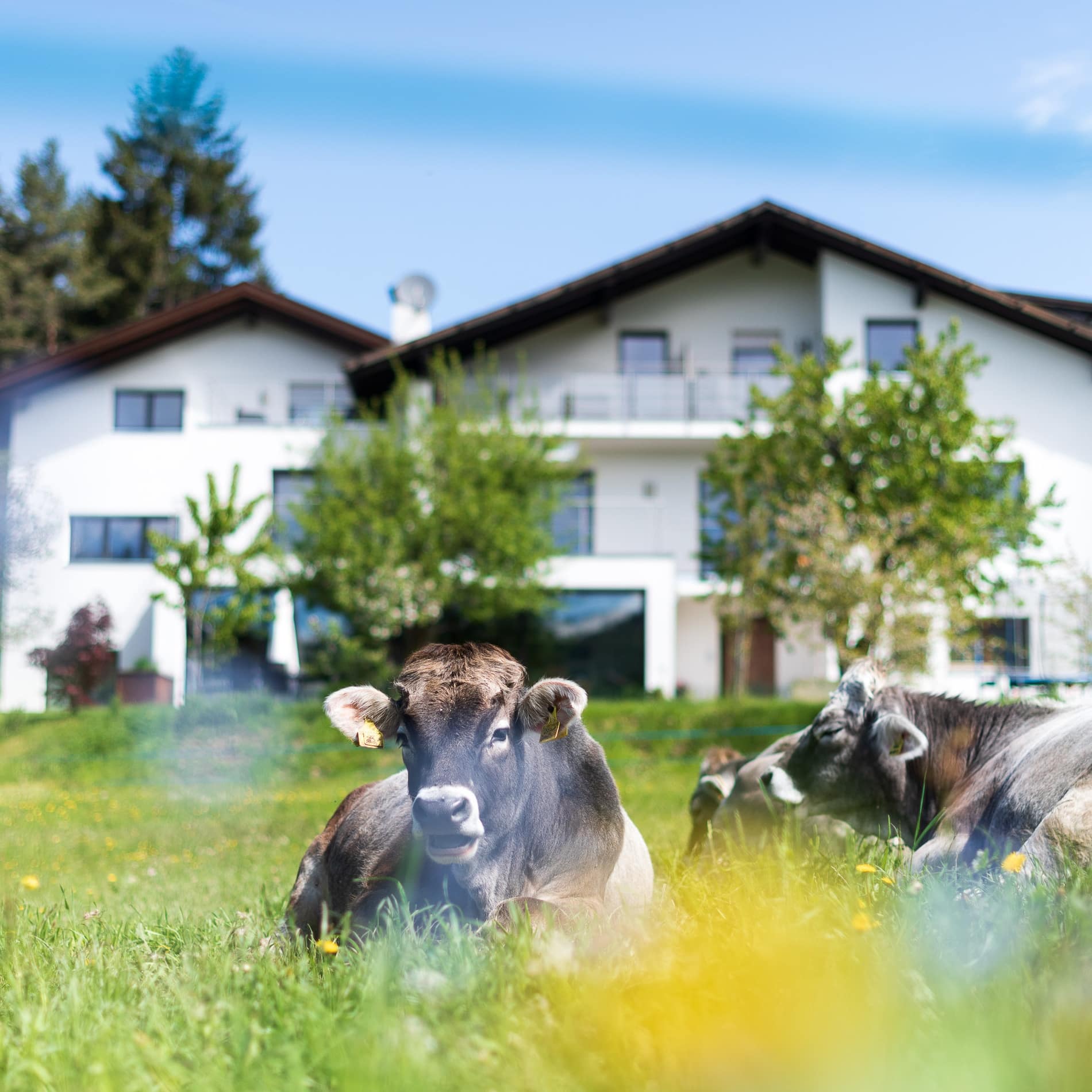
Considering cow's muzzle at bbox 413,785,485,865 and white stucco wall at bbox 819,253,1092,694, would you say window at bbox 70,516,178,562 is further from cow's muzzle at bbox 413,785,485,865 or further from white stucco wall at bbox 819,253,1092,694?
cow's muzzle at bbox 413,785,485,865

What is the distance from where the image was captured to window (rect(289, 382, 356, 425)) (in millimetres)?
36438

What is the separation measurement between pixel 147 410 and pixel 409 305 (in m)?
9.14

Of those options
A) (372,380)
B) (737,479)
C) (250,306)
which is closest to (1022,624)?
(737,479)

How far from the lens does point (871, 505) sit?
26.4m

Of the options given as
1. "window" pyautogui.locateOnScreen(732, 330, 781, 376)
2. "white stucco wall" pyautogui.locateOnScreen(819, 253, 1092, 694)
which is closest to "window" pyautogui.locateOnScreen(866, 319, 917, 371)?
"white stucco wall" pyautogui.locateOnScreen(819, 253, 1092, 694)

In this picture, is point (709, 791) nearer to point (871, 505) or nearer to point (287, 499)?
point (871, 505)

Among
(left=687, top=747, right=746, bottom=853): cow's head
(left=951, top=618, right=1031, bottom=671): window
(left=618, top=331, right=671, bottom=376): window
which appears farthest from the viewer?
Answer: (left=618, top=331, right=671, bottom=376): window

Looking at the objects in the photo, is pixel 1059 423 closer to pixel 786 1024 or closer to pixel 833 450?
pixel 833 450

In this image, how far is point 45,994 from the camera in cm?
323

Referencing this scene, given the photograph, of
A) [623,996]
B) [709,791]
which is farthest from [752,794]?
[623,996]

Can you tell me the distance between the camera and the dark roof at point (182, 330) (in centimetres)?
3675

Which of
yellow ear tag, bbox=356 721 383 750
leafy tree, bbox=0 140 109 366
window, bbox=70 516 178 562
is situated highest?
leafy tree, bbox=0 140 109 366

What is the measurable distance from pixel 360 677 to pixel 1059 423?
21.6m

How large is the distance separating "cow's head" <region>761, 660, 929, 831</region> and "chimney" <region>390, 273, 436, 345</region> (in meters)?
32.5
